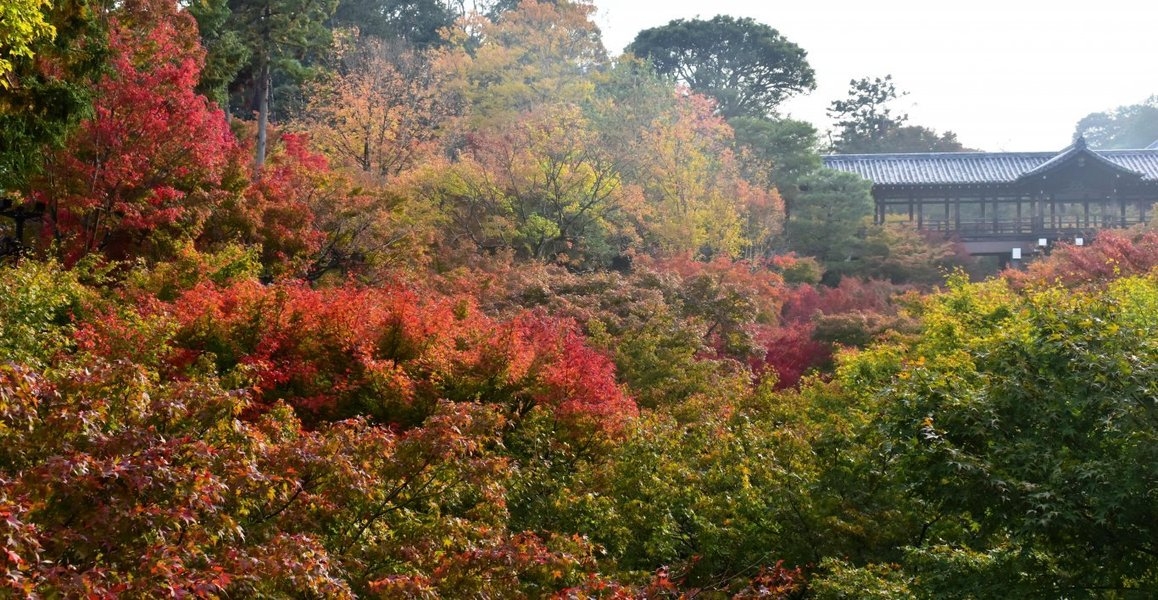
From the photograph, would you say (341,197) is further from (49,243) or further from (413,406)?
(413,406)

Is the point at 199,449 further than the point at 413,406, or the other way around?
the point at 413,406

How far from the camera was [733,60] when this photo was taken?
177 feet

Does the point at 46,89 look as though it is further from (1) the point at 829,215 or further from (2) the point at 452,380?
(1) the point at 829,215

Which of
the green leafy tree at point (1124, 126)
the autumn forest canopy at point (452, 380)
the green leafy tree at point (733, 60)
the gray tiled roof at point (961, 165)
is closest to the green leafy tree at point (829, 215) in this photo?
the gray tiled roof at point (961, 165)

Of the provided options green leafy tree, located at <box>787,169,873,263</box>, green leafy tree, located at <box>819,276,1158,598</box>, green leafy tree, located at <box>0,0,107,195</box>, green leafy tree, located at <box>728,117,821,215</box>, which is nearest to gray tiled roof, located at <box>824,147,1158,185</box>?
green leafy tree, located at <box>728,117,821,215</box>

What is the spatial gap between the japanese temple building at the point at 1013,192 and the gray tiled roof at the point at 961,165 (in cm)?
4

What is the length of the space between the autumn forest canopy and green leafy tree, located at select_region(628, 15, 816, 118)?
69.2ft

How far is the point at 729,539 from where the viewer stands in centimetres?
1205

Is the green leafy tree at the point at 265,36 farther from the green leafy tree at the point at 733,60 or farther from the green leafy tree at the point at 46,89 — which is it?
the green leafy tree at the point at 733,60

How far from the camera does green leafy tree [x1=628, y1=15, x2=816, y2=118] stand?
173 feet

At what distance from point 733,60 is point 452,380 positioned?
41.7 metres

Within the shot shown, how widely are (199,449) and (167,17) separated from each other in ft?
52.0

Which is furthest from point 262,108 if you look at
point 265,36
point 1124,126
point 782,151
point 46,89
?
point 1124,126

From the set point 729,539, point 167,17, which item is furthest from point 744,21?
point 729,539
